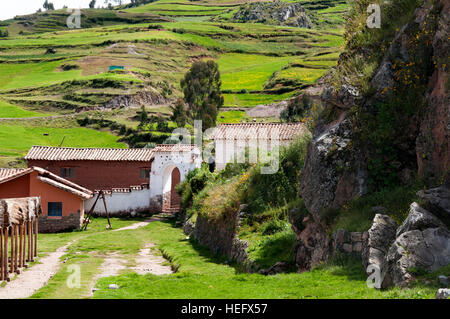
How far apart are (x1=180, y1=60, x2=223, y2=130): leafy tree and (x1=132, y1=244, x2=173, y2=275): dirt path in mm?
45648

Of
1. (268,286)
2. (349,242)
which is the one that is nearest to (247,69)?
(349,242)

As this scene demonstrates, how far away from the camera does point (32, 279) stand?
741 inches

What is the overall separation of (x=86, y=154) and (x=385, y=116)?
34564 mm

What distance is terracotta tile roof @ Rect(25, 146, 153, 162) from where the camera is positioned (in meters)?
42.8

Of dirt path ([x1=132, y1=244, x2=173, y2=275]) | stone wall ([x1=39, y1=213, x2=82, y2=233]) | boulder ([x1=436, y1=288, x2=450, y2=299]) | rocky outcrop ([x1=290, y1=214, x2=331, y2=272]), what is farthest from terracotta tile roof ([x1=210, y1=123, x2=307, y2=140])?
boulder ([x1=436, y1=288, x2=450, y2=299])

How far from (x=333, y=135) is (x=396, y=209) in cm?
281

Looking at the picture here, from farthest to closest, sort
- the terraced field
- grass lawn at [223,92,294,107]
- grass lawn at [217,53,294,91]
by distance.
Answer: grass lawn at [217,53,294,91] < grass lawn at [223,92,294,107] < the terraced field

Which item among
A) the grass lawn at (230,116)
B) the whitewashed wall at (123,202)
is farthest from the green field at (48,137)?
the whitewashed wall at (123,202)

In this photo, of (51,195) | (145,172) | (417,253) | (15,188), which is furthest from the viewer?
(145,172)

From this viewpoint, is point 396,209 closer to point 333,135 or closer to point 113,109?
point 333,135

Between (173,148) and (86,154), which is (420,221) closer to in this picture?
(173,148)

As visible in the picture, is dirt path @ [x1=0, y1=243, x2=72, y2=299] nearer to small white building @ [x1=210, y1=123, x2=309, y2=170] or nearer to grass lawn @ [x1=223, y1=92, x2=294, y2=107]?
small white building @ [x1=210, y1=123, x2=309, y2=170]

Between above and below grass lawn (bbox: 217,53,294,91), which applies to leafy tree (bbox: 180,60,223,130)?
below

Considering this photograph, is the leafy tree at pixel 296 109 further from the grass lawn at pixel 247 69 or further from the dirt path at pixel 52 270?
the dirt path at pixel 52 270
